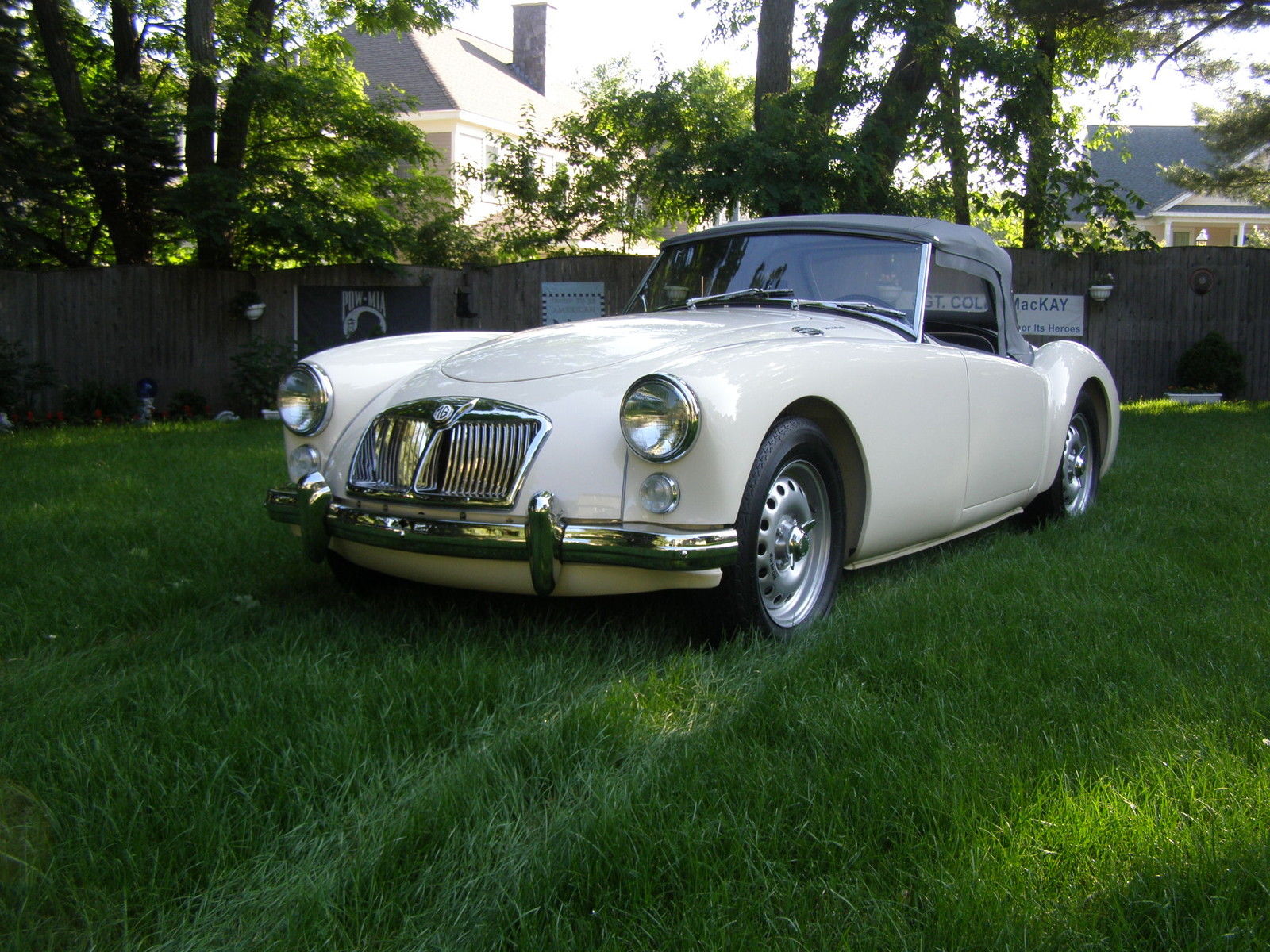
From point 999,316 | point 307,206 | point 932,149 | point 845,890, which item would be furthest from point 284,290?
point 845,890

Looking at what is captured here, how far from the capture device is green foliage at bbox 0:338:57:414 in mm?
11602

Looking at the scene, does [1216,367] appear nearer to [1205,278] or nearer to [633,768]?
[1205,278]

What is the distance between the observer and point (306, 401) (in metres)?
3.85

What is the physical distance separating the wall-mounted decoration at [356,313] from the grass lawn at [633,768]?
9.90 m

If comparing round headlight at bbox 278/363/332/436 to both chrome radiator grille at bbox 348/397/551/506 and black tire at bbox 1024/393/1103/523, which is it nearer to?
chrome radiator grille at bbox 348/397/551/506

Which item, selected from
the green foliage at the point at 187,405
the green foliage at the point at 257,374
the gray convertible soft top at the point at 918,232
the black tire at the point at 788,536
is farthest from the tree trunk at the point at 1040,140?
the black tire at the point at 788,536

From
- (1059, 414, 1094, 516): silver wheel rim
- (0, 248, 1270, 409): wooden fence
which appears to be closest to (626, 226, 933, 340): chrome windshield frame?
(1059, 414, 1094, 516): silver wheel rim

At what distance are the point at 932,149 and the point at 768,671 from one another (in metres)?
11.9

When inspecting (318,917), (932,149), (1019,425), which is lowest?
(318,917)

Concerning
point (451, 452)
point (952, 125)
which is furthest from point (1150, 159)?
point (451, 452)

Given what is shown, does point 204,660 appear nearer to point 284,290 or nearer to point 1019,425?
point 1019,425

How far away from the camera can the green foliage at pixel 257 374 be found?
12922 mm

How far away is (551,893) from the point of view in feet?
6.24

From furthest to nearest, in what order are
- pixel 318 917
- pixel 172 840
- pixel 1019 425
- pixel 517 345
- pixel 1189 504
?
pixel 1189 504, pixel 1019 425, pixel 517 345, pixel 172 840, pixel 318 917
